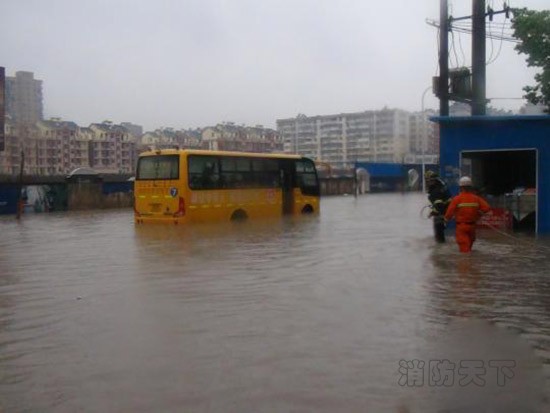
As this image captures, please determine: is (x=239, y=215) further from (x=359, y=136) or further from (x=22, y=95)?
(x=22, y=95)

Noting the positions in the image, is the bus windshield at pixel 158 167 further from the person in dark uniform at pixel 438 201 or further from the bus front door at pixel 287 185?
the person in dark uniform at pixel 438 201

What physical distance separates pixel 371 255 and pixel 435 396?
7272mm

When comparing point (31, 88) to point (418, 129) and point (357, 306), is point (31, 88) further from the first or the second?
point (357, 306)

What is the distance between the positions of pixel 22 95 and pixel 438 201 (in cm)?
6670

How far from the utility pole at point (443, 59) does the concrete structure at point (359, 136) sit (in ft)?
100

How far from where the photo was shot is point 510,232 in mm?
15453

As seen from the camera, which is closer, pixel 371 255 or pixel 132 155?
pixel 371 255

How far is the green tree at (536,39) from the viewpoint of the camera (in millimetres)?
15875

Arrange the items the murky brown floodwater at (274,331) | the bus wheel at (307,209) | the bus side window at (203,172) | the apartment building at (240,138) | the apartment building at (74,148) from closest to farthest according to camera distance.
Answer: the murky brown floodwater at (274,331) < the bus side window at (203,172) < the bus wheel at (307,209) < the apartment building at (240,138) < the apartment building at (74,148)

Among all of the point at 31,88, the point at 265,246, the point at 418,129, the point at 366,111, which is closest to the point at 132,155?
the point at 31,88

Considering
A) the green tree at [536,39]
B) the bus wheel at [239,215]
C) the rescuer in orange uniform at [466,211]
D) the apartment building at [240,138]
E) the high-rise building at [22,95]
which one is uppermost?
the high-rise building at [22,95]

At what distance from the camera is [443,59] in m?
19.8

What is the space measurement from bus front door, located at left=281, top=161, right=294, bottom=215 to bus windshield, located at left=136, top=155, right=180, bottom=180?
5.09 m

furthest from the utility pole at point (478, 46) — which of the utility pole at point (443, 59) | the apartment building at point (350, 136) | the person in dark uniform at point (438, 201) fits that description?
the apartment building at point (350, 136)
